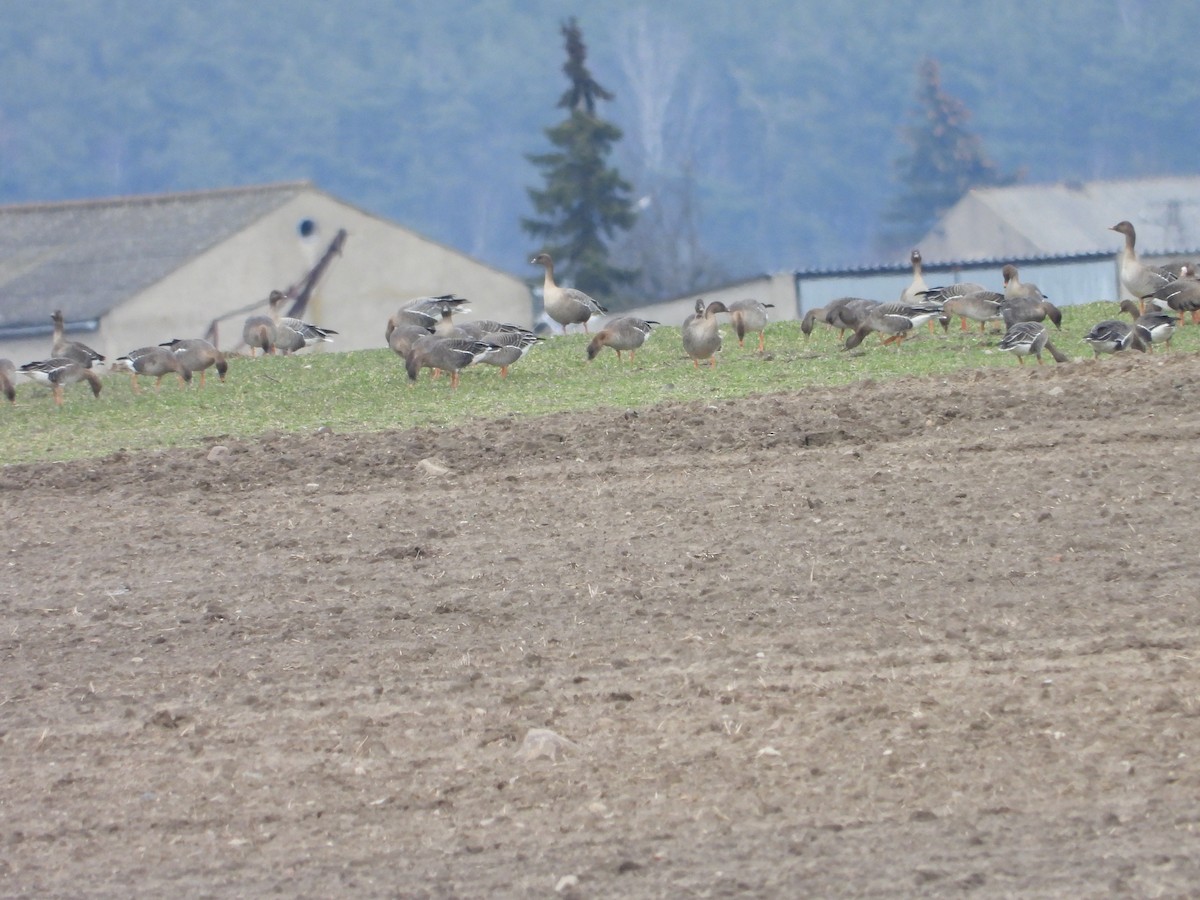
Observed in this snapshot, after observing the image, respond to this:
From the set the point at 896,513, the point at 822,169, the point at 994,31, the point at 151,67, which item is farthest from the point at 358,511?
the point at 994,31

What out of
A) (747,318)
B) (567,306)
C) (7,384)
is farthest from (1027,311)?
(7,384)

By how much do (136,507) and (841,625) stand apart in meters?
6.25

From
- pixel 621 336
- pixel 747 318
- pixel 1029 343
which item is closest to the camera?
pixel 1029 343

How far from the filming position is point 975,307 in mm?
20562

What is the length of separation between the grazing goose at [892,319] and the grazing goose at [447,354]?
3.98 m

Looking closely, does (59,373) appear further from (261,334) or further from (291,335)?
(291,335)

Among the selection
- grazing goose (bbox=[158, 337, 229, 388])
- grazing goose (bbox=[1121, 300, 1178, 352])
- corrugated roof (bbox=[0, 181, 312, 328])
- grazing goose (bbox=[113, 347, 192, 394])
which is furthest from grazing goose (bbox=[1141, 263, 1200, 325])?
corrugated roof (bbox=[0, 181, 312, 328])

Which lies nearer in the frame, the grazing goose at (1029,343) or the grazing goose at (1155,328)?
the grazing goose at (1029,343)

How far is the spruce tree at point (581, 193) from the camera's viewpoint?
61312mm

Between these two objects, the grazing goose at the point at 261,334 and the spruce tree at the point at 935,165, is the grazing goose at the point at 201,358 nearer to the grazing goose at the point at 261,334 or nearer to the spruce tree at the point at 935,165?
the grazing goose at the point at 261,334

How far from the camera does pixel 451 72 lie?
145 meters

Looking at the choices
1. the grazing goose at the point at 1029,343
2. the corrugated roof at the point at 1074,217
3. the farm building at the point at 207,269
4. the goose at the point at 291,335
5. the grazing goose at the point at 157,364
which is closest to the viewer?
the grazing goose at the point at 1029,343

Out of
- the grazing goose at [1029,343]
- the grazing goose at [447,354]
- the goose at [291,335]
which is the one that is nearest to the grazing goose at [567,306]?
the goose at [291,335]

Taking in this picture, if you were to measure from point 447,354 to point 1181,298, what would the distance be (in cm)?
789
